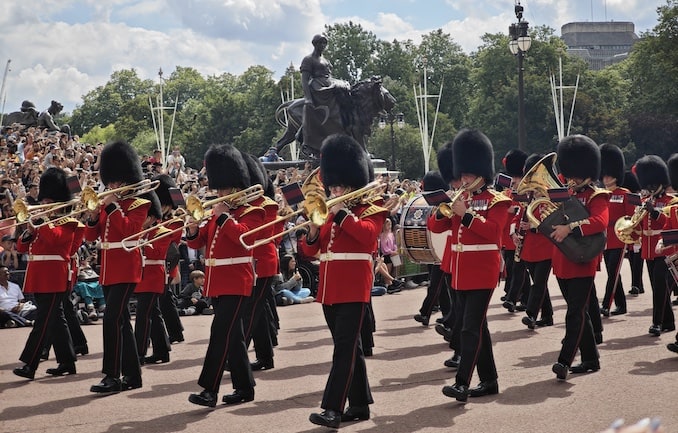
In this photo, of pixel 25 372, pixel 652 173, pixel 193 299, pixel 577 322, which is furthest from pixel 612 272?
pixel 25 372

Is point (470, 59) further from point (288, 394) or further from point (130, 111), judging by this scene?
point (288, 394)

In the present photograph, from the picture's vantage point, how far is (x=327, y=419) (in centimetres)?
611

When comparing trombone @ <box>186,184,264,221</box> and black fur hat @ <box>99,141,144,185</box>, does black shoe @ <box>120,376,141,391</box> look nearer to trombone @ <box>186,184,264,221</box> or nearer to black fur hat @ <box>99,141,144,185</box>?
black fur hat @ <box>99,141,144,185</box>

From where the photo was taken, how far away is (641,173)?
11.1 meters

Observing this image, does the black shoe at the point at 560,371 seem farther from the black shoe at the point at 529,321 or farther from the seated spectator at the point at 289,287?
the seated spectator at the point at 289,287

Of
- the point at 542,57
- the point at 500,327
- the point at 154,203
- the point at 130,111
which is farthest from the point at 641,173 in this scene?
the point at 130,111

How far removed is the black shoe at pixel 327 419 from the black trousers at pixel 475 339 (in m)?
1.00

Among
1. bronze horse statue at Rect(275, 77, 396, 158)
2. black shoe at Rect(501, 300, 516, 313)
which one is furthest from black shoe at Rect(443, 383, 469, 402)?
bronze horse statue at Rect(275, 77, 396, 158)

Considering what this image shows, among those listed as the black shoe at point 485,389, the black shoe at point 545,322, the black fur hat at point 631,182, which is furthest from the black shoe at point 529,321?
the black shoe at point 485,389

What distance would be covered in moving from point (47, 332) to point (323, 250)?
2824mm

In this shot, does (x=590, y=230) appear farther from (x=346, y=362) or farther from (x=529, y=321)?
(x=529, y=321)

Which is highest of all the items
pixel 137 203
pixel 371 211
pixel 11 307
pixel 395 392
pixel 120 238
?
pixel 137 203

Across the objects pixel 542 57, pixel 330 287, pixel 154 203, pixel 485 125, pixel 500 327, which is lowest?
pixel 500 327

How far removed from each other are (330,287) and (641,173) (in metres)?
5.73
